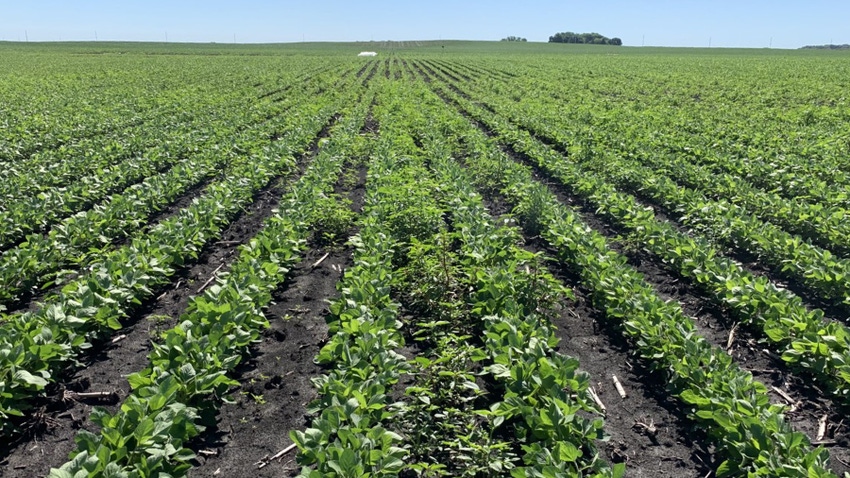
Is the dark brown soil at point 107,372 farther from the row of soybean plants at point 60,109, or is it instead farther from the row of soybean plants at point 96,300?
the row of soybean plants at point 60,109

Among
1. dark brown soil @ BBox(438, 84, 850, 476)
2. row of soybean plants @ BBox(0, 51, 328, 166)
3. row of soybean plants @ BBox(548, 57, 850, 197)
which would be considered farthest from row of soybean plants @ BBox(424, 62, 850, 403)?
row of soybean plants @ BBox(0, 51, 328, 166)

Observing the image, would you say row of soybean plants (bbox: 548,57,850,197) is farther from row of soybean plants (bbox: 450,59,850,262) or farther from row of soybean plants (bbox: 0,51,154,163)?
row of soybean plants (bbox: 0,51,154,163)

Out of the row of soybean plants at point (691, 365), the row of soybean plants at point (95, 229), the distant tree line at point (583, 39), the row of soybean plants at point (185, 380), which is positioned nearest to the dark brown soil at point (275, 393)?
the row of soybean plants at point (185, 380)

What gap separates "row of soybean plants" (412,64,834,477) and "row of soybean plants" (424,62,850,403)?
51 centimetres

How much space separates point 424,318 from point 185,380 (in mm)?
2436

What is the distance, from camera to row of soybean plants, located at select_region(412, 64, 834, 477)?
342cm

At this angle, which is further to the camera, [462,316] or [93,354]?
[462,316]

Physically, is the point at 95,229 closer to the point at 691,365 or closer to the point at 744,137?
the point at 691,365

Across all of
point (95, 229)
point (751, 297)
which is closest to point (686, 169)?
point (751, 297)

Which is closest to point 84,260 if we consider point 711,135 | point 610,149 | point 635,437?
point 635,437

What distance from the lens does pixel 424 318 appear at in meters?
5.80

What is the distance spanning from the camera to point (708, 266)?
6305mm

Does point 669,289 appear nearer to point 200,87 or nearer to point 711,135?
point 711,135

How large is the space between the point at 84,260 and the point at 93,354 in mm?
2263
